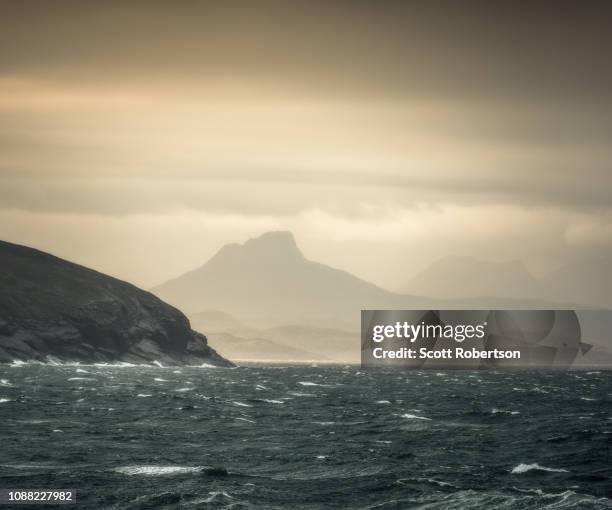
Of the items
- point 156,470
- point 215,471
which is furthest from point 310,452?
point 156,470

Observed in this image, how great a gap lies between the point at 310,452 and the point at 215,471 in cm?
1159

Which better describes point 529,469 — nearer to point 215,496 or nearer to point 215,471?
point 215,471

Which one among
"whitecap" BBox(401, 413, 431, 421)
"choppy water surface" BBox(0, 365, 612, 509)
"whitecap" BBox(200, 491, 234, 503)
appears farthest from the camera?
"whitecap" BBox(401, 413, 431, 421)

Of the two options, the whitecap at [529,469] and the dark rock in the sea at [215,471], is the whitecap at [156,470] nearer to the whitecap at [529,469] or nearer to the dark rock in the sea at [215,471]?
the dark rock in the sea at [215,471]

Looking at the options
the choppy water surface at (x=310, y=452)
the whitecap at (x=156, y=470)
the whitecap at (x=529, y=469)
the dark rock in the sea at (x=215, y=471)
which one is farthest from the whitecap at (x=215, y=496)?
the whitecap at (x=529, y=469)

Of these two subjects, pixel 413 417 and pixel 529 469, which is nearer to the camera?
pixel 529 469

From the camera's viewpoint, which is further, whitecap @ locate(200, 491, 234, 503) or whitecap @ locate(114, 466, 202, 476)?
whitecap @ locate(114, 466, 202, 476)

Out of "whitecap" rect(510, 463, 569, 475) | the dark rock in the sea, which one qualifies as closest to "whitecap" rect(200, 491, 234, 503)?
the dark rock in the sea

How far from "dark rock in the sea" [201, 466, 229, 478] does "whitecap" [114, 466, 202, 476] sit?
54cm

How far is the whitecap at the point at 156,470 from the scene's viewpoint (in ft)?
188

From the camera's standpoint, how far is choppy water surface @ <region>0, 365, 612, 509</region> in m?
51.4

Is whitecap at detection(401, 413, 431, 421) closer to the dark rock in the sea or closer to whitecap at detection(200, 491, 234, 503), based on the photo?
the dark rock in the sea

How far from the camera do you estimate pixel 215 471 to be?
57.8 m

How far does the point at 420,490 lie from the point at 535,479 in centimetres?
714
